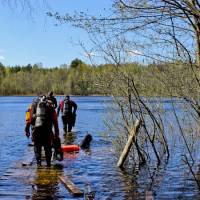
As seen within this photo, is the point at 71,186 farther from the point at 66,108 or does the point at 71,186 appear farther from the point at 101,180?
the point at 66,108

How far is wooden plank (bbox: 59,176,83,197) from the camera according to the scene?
913 centimetres

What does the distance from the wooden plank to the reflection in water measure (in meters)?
0.16

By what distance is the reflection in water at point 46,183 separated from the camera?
30.1ft

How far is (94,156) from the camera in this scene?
15.1m

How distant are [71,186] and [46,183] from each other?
27.5 inches

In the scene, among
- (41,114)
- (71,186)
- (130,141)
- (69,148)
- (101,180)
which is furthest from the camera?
(69,148)

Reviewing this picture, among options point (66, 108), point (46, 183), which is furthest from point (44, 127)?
point (66, 108)

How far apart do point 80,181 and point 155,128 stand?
11.1 ft

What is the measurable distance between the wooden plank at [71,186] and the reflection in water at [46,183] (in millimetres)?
156

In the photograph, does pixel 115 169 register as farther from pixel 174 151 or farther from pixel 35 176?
pixel 174 151

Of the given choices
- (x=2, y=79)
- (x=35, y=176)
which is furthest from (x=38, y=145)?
(x=2, y=79)

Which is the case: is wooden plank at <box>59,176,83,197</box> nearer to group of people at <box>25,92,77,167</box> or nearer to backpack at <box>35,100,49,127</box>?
group of people at <box>25,92,77,167</box>

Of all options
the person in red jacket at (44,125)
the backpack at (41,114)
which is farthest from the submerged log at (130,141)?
the backpack at (41,114)

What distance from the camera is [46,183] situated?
10.1 metres
